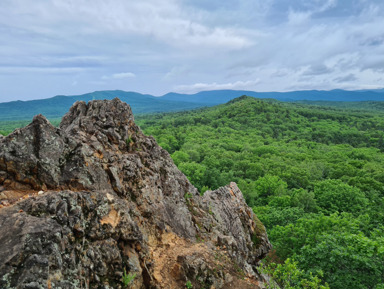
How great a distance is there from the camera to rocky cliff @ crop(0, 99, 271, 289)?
7938mm

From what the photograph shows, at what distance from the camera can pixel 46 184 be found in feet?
37.2

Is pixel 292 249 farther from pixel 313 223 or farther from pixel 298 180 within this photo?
pixel 298 180

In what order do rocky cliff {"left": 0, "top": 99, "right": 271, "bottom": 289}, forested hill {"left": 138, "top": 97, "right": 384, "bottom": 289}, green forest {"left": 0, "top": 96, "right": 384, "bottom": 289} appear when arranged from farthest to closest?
forested hill {"left": 138, "top": 97, "right": 384, "bottom": 289} < green forest {"left": 0, "top": 96, "right": 384, "bottom": 289} < rocky cliff {"left": 0, "top": 99, "right": 271, "bottom": 289}

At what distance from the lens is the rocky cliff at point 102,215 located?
26.0ft

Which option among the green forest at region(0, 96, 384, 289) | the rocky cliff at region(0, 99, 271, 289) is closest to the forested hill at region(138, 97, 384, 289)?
the green forest at region(0, 96, 384, 289)

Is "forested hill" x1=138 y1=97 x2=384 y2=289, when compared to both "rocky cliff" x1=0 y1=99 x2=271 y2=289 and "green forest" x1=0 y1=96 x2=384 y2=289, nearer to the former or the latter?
"green forest" x1=0 y1=96 x2=384 y2=289

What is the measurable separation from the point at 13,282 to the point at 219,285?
10110mm

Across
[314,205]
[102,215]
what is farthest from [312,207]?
[102,215]

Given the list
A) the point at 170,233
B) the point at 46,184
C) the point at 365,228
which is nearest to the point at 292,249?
the point at 365,228

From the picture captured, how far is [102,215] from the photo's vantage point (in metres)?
10.8

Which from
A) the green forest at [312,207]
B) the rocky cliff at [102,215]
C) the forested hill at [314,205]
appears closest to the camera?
the rocky cliff at [102,215]

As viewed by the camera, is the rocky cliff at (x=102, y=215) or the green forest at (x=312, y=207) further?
the green forest at (x=312, y=207)

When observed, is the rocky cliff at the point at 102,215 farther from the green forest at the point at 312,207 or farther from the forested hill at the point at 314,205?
the forested hill at the point at 314,205

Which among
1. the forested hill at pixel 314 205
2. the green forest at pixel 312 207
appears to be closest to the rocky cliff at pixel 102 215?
the green forest at pixel 312 207
